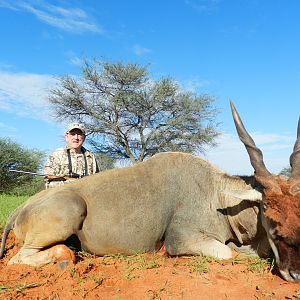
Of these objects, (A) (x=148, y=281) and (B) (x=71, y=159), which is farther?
(B) (x=71, y=159)

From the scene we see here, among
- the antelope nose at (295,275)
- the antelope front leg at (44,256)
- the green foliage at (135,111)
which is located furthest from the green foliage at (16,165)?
the antelope nose at (295,275)

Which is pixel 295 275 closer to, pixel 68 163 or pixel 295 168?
pixel 295 168

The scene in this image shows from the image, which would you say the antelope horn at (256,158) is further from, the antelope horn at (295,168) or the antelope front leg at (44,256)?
the antelope front leg at (44,256)

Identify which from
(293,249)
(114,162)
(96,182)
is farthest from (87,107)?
(293,249)

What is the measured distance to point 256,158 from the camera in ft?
14.9

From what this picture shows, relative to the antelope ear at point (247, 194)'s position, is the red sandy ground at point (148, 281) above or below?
below

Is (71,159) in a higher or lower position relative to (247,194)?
higher

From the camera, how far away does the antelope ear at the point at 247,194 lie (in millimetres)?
4488

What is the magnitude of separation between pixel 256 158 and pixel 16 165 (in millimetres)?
23542

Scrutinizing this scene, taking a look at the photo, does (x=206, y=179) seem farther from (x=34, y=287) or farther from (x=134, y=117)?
(x=134, y=117)

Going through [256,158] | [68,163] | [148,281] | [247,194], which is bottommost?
[148,281]

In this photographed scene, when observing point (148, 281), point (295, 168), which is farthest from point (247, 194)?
point (148, 281)

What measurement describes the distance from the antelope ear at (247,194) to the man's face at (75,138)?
3.16 metres

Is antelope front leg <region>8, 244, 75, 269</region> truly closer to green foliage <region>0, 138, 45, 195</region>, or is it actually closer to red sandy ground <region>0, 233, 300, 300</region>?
red sandy ground <region>0, 233, 300, 300</region>
